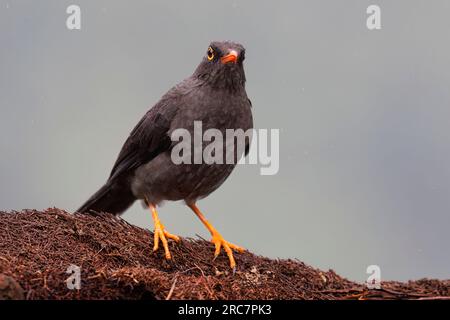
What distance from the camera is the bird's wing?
29.8 ft

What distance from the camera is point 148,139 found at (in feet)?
30.3

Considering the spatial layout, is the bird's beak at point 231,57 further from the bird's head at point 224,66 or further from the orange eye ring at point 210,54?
the orange eye ring at point 210,54

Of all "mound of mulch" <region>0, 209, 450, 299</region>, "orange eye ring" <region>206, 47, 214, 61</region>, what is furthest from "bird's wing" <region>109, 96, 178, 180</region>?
"mound of mulch" <region>0, 209, 450, 299</region>

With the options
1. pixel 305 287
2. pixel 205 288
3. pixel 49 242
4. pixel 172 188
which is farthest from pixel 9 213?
pixel 305 287

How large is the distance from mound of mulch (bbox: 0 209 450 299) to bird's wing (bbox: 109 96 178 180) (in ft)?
3.57

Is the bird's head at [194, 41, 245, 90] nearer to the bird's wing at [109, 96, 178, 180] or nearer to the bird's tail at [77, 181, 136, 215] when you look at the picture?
the bird's wing at [109, 96, 178, 180]

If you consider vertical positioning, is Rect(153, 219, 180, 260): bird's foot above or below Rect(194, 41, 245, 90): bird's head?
below

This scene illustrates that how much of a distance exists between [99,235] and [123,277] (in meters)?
1.72

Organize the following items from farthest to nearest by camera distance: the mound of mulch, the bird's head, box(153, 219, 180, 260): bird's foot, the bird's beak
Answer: the bird's head < the bird's beak < box(153, 219, 180, 260): bird's foot < the mound of mulch

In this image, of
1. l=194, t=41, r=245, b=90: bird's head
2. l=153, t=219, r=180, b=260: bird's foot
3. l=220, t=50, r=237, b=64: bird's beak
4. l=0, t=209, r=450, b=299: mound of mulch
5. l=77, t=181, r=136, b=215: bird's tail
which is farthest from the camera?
l=77, t=181, r=136, b=215: bird's tail

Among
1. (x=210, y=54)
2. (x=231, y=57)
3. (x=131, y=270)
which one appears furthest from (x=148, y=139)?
(x=131, y=270)

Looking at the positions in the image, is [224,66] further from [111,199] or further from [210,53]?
[111,199]

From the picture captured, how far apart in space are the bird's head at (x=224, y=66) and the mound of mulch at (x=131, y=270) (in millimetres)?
2157

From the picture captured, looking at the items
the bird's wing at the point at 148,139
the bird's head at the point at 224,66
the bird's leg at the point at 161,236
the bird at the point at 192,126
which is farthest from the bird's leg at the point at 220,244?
the bird's head at the point at 224,66
